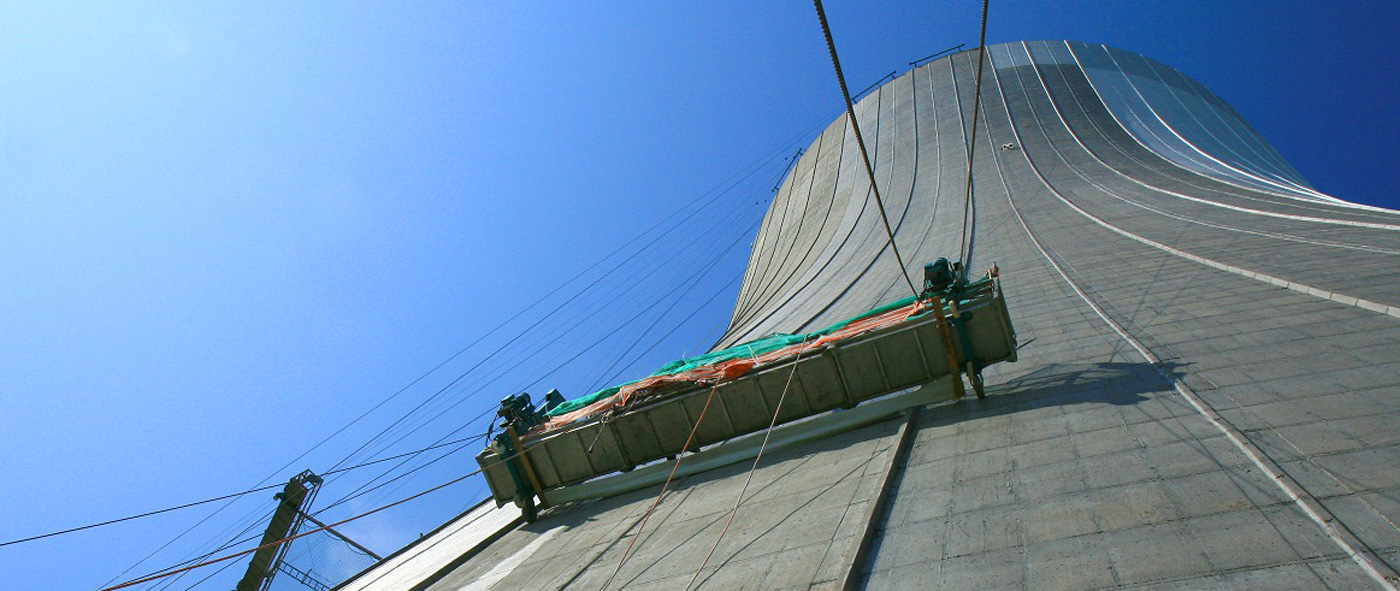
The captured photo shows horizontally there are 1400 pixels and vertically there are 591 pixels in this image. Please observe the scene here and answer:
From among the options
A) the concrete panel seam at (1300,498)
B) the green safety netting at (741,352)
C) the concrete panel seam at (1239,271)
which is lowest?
the concrete panel seam at (1239,271)

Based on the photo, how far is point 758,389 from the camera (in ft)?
24.6

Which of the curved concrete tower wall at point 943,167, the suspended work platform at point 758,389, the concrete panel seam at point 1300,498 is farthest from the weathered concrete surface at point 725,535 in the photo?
the curved concrete tower wall at point 943,167

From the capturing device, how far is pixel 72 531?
22.6ft

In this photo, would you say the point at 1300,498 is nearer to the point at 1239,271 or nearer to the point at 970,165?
the point at 970,165

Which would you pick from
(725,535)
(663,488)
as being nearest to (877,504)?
(725,535)

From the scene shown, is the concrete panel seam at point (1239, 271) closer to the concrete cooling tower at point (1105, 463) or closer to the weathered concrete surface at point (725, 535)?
the concrete cooling tower at point (1105, 463)

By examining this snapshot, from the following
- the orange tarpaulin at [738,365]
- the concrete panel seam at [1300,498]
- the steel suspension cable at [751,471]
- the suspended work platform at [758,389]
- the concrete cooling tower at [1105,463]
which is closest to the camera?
the concrete panel seam at [1300,498]

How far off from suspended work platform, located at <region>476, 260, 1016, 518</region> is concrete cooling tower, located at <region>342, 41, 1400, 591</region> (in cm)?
34

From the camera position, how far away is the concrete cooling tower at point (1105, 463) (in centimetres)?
365

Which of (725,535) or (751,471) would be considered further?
(751,471)

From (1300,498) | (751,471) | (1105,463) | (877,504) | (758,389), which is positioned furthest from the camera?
(758,389)

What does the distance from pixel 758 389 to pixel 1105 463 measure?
3.39 meters

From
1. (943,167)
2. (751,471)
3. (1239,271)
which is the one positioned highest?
(943,167)

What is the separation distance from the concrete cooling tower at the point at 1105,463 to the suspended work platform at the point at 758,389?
13.6 inches
